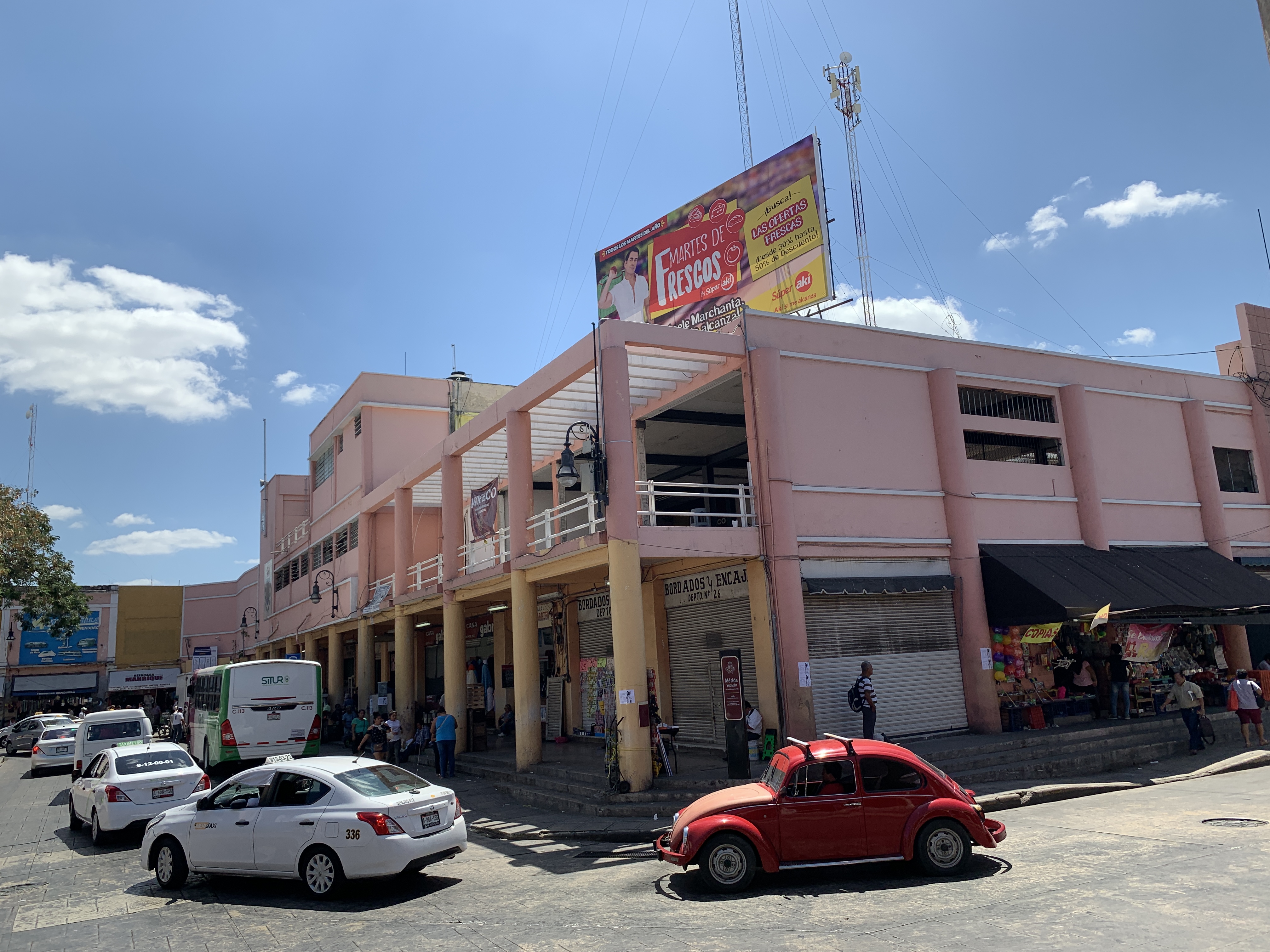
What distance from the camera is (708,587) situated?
18.8 meters

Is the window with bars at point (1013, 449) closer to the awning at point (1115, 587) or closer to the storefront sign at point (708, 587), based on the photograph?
the awning at point (1115, 587)

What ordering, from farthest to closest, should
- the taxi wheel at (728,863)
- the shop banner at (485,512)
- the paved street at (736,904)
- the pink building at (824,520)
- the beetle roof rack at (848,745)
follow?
the shop banner at (485,512)
the pink building at (824,520)
the beetle roof rack at (848,745)
the taxi wheel at (728,863)
the paved street at (736,904)

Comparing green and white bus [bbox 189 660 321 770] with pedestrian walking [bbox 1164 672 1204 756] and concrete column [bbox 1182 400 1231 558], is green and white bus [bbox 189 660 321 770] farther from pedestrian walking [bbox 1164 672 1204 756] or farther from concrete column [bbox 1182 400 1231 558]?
concrete column [bbox 1182 400 1231 558]

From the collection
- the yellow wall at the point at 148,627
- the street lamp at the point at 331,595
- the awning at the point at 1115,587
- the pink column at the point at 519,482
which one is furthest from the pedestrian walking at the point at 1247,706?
A: the yellow wall at the point at 148,627

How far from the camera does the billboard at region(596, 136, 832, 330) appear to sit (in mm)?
20094

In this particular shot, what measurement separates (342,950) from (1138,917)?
656 cm

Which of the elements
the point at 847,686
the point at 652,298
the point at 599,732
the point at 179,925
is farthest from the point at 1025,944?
the point at 652,298

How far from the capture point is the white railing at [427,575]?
2370 cm

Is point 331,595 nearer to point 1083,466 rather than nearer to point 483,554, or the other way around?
point 483,554

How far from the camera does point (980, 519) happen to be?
63.1 ft

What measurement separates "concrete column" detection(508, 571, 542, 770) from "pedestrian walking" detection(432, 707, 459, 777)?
79.8 inches

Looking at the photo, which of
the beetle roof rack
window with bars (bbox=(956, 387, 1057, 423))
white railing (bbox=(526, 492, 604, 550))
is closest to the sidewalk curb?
the beetle roof rack

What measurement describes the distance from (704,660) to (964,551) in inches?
230

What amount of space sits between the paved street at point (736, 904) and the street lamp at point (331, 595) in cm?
2062
